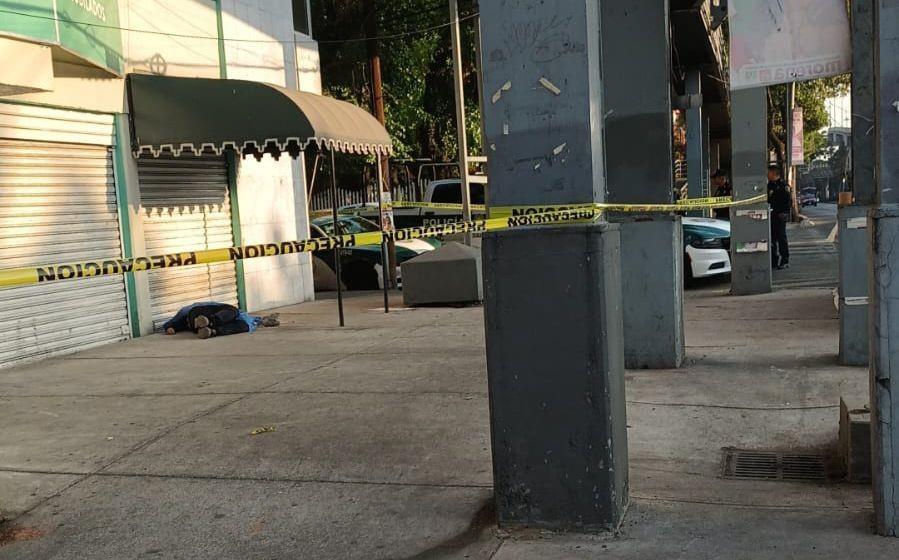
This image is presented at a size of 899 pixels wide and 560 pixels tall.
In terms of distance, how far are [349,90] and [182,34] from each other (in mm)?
12584

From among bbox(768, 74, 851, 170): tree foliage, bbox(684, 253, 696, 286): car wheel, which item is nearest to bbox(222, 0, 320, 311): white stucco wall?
bbox(684, 253, 696, 286): car wheel

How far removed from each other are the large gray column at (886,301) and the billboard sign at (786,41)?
9.72ft

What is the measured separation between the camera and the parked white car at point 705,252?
1409cm

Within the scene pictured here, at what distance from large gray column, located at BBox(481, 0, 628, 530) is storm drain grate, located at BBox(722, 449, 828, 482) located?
118 centimetres

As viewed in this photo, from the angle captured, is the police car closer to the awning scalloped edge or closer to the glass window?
the glass window

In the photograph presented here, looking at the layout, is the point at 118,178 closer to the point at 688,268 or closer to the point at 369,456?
the point at 369,456

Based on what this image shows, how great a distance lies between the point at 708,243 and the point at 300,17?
27.8 ft

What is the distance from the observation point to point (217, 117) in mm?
11578

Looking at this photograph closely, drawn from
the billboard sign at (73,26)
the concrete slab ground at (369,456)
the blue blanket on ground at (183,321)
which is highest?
the billboard sign at (73,26)

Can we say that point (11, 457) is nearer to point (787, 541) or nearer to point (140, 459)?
point (140, 459)

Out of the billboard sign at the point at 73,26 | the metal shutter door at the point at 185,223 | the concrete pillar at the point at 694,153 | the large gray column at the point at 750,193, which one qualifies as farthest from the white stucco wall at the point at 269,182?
the concrete pillar at the point at 694,153

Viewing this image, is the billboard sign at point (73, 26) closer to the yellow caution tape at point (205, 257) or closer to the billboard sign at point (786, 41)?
the yellow caution tape at point (205, 257)

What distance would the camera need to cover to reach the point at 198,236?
12984 mm

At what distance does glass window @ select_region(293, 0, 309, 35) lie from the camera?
16.2 metres
